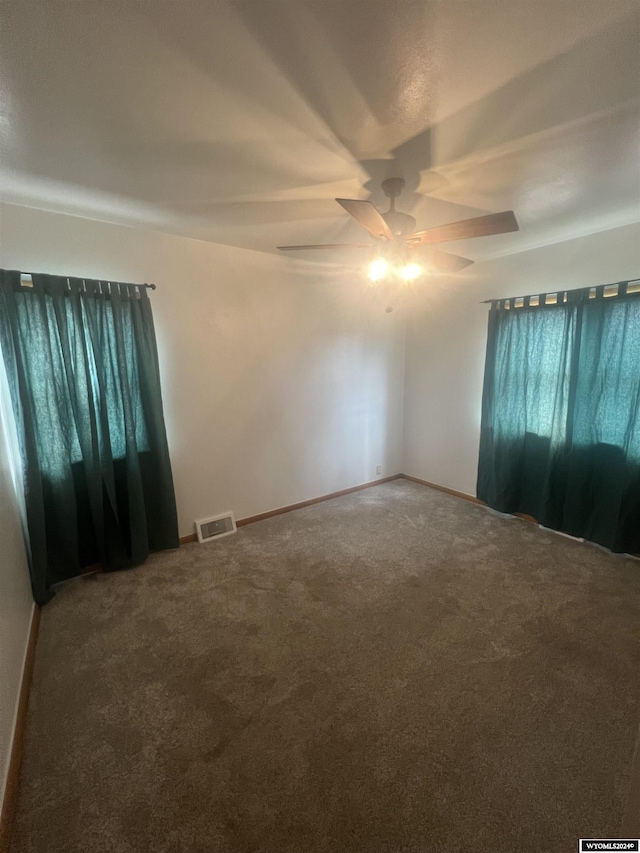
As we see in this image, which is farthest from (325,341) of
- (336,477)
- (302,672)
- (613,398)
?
(302,672)

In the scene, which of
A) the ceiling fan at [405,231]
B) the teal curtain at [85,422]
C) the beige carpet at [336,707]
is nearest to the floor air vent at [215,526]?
the teal curtain at [85,422]

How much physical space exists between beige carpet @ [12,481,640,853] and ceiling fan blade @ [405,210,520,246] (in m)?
2.20

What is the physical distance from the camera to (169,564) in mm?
2752

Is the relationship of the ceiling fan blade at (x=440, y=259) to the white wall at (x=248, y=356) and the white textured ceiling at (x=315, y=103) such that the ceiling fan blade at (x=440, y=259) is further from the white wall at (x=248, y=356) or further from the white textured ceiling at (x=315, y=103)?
the white wall at (x=248, y=356)

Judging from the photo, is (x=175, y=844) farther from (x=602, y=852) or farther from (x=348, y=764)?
(x=602, y=852)

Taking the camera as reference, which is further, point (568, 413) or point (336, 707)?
point (568, 413)

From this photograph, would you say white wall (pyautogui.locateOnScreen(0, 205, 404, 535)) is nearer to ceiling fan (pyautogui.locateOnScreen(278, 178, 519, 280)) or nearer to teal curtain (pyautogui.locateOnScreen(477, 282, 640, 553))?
ceiling fan (pyautogui.locateOnScreen(278, 178, 519, 280))

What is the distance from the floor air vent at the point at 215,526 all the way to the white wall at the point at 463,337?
245cm

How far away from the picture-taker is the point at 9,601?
66.7 inches

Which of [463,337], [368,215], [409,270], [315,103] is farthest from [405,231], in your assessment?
[463,337]

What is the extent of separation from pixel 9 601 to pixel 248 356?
2.31m

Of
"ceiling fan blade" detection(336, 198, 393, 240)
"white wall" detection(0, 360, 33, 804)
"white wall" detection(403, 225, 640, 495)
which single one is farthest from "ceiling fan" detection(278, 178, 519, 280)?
"white wall" detection(0, 360, 33, 804)

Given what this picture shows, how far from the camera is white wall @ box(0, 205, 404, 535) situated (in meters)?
2.54

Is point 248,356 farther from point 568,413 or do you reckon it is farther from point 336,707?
point 568,413
